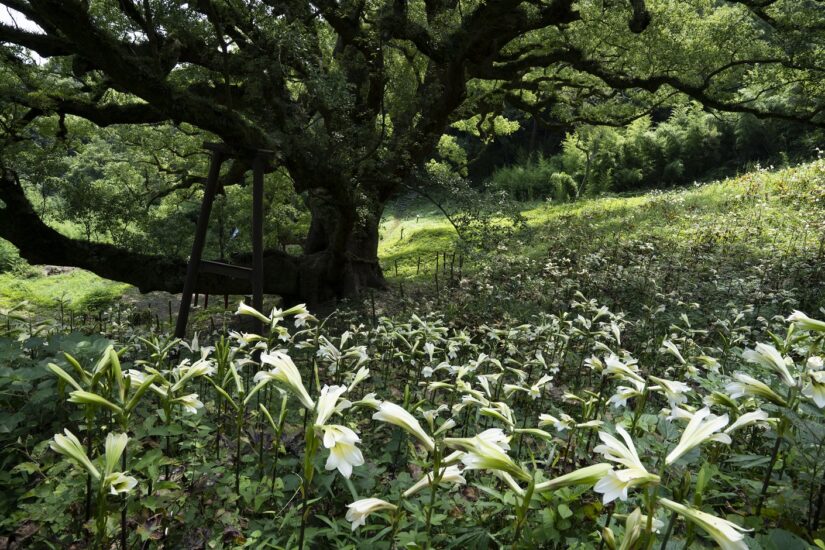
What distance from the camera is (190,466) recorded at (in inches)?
83.0

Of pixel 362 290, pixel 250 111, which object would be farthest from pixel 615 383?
pixel 250 111

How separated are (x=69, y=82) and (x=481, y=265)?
22.5ft

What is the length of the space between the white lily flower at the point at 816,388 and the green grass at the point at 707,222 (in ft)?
22.0

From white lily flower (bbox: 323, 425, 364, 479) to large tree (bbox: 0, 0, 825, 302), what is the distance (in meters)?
4.49

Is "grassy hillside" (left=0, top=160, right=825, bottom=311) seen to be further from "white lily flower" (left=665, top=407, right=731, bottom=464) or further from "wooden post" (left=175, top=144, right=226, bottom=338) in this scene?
"white lily flower" (left=665, top=407, right=731, bottom=464)

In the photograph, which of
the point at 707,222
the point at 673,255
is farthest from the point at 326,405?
the point at 707,222

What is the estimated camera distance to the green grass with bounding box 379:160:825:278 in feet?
29.8

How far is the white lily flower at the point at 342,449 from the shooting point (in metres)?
1.22

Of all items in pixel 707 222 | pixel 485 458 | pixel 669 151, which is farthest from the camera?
pixel 669 151

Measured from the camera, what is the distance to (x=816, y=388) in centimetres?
147

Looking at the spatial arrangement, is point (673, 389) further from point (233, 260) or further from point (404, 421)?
point (233, 260)

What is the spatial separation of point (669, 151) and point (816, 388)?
29478 mm

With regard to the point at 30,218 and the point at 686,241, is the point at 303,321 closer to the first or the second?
the point at 30,218

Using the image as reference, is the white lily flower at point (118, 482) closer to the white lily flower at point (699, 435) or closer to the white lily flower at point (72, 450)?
the white lily flower at point (72, 450)
